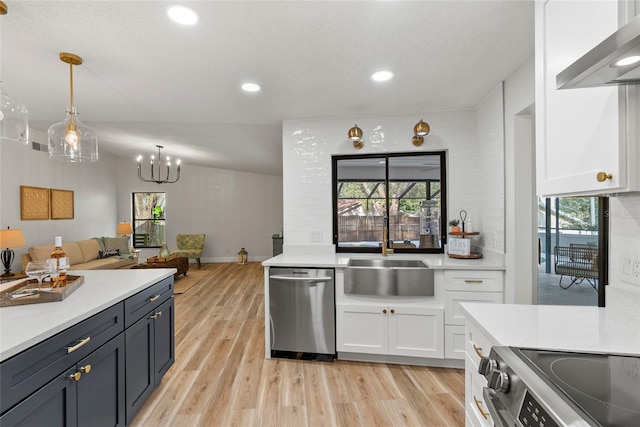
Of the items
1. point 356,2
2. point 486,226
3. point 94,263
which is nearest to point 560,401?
point 356,2

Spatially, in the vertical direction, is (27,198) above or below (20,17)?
below

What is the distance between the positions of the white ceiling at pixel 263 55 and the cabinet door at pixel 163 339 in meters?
1.73

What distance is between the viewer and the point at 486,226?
106 inches

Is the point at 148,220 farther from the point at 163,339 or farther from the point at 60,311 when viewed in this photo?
Result: the point at 60,311

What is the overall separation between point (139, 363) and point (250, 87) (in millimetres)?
2134

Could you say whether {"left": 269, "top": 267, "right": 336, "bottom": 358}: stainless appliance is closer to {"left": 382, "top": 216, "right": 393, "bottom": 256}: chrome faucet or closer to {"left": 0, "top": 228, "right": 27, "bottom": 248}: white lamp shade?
{"left": 382, "top": 216, "right": 393, "bottom": 256}: chrome faucet

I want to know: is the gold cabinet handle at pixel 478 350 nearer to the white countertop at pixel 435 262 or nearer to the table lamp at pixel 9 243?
the white countertop at pixel 435 262

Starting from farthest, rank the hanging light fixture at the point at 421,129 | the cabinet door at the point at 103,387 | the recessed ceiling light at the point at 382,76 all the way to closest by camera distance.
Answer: the hanging light fixture at the point at 421,129 → the recessed ceiling light at the point at 382,76 → the cabinet door at the point at 103,387

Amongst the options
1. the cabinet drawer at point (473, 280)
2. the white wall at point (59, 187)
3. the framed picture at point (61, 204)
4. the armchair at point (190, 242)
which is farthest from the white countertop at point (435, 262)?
the armchair at point (190, 242)

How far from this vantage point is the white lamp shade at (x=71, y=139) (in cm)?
207

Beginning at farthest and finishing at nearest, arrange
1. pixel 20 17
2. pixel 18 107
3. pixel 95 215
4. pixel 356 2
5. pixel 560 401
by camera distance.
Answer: pixel 95 215 → pixel 18 107 → pixel 20 17 → pixel 356 2 → pixel 560 401

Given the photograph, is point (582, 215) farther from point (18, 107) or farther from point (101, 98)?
point (101, 98)

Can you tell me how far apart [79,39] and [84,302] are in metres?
1.54

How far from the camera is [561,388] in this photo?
0.75m
